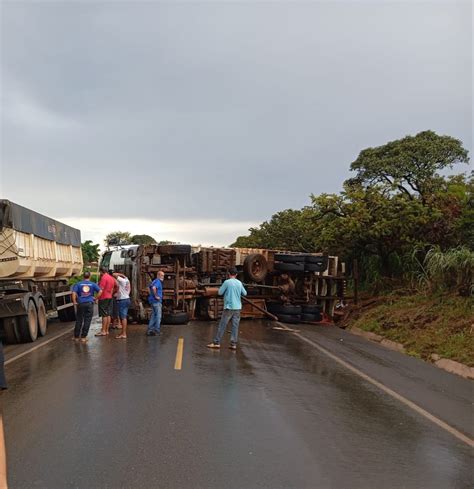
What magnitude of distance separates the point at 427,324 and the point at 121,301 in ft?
27.6

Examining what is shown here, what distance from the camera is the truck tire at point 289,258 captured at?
20.4 m

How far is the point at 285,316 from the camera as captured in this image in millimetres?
20125

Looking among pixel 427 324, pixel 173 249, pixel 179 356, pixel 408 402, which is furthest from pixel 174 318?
pixel 408 402

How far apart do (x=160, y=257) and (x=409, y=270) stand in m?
11.9

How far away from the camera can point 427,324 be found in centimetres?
1546

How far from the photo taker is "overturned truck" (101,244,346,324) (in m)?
17.3

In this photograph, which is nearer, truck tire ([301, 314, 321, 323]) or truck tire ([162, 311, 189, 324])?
truck tire ([162, 311, 189, 324])

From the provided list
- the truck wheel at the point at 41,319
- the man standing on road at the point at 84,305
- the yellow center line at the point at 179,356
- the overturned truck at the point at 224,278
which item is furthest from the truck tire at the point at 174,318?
the man standing on road at the point at 84,305

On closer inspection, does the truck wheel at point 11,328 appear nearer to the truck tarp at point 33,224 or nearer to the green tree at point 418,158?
the truck tarp at point 33,224

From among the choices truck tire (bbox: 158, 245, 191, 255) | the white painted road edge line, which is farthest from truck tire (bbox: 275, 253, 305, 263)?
the white painted road edge line

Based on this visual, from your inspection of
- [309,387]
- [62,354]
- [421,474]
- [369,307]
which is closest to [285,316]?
[369,307]

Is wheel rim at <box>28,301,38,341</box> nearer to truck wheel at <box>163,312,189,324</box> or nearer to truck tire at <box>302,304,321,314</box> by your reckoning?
truck wheel at <box>163,312,189,324</box>

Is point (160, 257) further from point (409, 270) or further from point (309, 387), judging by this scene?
point (409, 270)

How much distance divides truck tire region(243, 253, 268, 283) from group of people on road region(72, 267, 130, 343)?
220 inches
